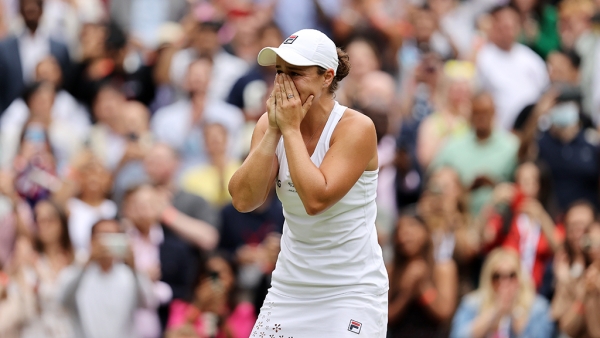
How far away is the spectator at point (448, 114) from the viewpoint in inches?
427

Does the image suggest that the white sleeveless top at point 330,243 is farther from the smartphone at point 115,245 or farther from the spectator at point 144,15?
the spectator at point 144,15

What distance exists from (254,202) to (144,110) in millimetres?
6324

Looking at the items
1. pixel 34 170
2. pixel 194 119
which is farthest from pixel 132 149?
pixel 34 170

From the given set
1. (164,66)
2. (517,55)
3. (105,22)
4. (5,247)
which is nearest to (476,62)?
(517,55)

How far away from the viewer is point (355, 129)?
500cm

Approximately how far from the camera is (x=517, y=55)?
40.1 ft

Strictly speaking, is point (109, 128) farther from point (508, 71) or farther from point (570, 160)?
point (570, 160)

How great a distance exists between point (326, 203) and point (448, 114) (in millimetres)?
6701

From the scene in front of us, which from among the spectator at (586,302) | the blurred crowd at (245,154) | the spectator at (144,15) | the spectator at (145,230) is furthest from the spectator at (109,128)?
the spectator at (586,302)

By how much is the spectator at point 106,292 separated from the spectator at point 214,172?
4.68 feet

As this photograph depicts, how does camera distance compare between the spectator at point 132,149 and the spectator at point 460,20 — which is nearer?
the spectator at point 132,149

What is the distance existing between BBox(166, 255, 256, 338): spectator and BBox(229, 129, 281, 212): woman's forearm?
10.6ft

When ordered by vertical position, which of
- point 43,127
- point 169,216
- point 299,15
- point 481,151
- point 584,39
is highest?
point 584,39

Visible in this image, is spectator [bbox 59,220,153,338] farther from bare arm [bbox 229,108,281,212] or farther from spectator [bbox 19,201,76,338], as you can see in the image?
bare arm [bbox 229,108,281,212]
